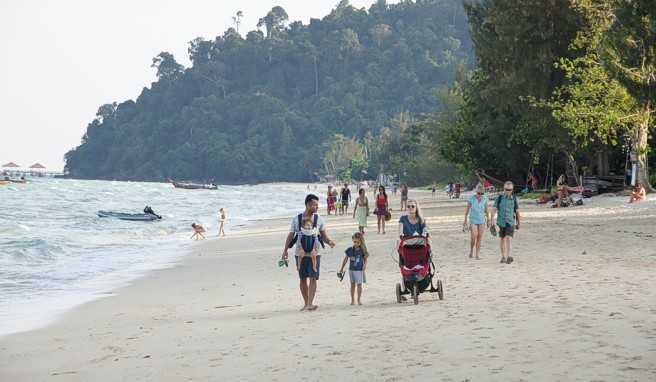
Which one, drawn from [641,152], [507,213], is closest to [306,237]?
[507,213]

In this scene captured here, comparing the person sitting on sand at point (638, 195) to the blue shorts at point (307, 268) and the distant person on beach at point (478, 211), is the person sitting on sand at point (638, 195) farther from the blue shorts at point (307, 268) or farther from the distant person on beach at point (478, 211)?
the blue shorts at point (307, 268)

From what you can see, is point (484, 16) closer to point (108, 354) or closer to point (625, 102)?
point (625, 102)

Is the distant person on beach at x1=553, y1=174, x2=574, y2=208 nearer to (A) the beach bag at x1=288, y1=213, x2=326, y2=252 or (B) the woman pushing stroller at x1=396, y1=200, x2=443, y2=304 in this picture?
(B) the woman pushing stroller at x1=396, y1=200, x2=443, y2=304

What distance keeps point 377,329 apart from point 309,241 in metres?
1.86

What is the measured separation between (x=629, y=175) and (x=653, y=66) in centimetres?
1062

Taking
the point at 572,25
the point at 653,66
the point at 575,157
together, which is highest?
the point at 572,25

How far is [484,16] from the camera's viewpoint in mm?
41094

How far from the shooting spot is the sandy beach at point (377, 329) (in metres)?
6.47

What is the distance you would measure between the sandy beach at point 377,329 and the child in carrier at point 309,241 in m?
0.74

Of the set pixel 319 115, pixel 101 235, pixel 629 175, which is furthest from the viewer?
pixel 319 115

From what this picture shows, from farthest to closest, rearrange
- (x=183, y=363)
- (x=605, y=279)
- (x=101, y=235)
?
(x=101, y=235) → (x=605, y=279) → (x=183, y=363)

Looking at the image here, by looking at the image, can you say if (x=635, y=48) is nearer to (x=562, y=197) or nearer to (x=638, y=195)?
(x=638, y=195)

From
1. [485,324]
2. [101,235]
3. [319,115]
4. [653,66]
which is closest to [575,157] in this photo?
[653,66]

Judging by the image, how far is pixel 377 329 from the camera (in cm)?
831
